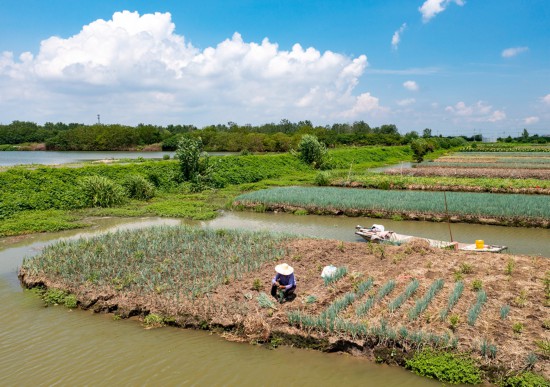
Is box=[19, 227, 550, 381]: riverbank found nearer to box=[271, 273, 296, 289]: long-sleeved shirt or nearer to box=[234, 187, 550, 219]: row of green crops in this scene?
box=[271, 273, 296, 289]: long-sleeved shirt

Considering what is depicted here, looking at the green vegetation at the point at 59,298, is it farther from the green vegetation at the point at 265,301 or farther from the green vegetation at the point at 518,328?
the green vegetation at the point at 518,328

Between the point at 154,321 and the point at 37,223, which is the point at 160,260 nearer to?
the point at 154,321

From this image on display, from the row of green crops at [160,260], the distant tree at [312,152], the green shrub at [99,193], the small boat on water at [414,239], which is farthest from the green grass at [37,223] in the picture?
the distant tree at [312,152]

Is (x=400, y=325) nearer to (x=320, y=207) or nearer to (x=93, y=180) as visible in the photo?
(x=320, y=207)

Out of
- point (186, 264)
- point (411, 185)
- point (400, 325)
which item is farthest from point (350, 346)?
point (411, 185)

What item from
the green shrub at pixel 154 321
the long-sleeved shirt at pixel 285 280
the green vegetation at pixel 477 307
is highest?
the long-sleeved shirt at pixel 285 280

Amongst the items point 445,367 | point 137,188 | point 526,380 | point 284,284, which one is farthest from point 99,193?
point 526,380

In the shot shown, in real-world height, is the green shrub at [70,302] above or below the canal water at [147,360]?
above
